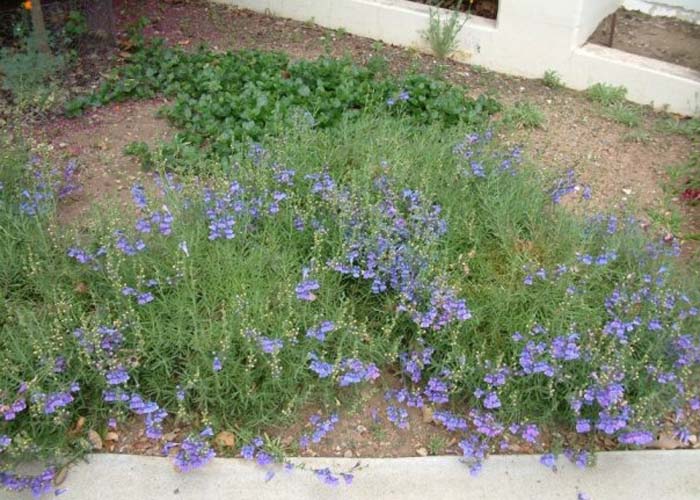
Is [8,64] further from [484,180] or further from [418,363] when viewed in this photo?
[418,363]

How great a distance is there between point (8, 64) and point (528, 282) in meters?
3.70

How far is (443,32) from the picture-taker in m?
5.71

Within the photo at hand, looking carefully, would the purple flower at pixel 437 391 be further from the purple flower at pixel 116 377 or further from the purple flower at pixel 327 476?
the purple flower at pixel 116 377

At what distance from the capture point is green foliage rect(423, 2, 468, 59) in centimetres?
567

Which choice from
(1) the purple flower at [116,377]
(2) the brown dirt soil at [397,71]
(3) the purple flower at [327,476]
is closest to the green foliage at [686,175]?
(2) the brown dirt soil at [397,71]

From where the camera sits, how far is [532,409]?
303cm

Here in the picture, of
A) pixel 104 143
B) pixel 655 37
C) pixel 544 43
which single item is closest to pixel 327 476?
pixel 104 143

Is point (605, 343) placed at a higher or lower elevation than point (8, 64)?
lower

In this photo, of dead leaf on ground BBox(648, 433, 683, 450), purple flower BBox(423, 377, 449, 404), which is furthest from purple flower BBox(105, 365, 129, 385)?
dead leaf on ground BBox(648, 433, 683, 450)

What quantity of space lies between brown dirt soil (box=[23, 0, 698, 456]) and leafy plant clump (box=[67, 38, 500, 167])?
21 cm

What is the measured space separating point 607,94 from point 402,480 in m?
3.49

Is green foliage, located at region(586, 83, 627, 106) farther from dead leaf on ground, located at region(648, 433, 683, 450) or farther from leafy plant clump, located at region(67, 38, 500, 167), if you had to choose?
dead leaf on ground, located at region(648, 433, 683, 450)

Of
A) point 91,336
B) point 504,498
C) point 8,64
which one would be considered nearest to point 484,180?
point 504,498

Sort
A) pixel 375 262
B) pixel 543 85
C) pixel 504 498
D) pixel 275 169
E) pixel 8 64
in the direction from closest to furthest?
pixel 504 498 → pixel 375 262 → pixel 275 169 → pixel 8 64 → pixel 543 85
